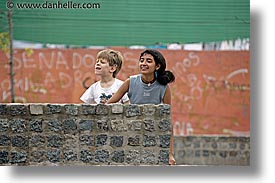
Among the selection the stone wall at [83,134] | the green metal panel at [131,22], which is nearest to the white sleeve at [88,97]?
the stone wall at [83,134]

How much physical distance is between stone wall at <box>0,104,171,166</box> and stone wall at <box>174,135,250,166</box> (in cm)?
111

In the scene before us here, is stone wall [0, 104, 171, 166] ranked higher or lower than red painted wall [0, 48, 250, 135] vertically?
lower

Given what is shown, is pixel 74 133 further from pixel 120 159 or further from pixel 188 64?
pixel 188 64

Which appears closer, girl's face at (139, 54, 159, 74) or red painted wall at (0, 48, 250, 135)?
girl's face at (139, 54, 159, 74)

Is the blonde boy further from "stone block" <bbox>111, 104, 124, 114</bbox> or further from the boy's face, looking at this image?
"stone block" <bbox>111, 104, 124, 114</bbox>

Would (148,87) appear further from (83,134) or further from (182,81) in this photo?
(182,81)

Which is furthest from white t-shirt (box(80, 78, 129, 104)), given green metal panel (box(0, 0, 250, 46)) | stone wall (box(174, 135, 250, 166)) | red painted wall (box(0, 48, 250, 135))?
stone wall (box(174, 135, 250, 166))

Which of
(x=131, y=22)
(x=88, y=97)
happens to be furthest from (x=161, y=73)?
(x=131, y=22)

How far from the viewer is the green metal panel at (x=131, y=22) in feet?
23.4

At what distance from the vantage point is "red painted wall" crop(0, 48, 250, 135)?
24.3ft

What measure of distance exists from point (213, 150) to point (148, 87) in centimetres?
253

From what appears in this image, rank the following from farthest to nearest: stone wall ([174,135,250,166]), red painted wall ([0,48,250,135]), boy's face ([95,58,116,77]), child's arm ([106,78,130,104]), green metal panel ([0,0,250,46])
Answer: stone wall ([174,135,250,166]) → red painted wall ([0,48,250,135]) → green metal panel ([0,0,250,46]) → boy's face ([95,58,116,77]) → child's arm ([106,78,130,104])

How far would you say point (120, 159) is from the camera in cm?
655

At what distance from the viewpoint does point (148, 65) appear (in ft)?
22.2
